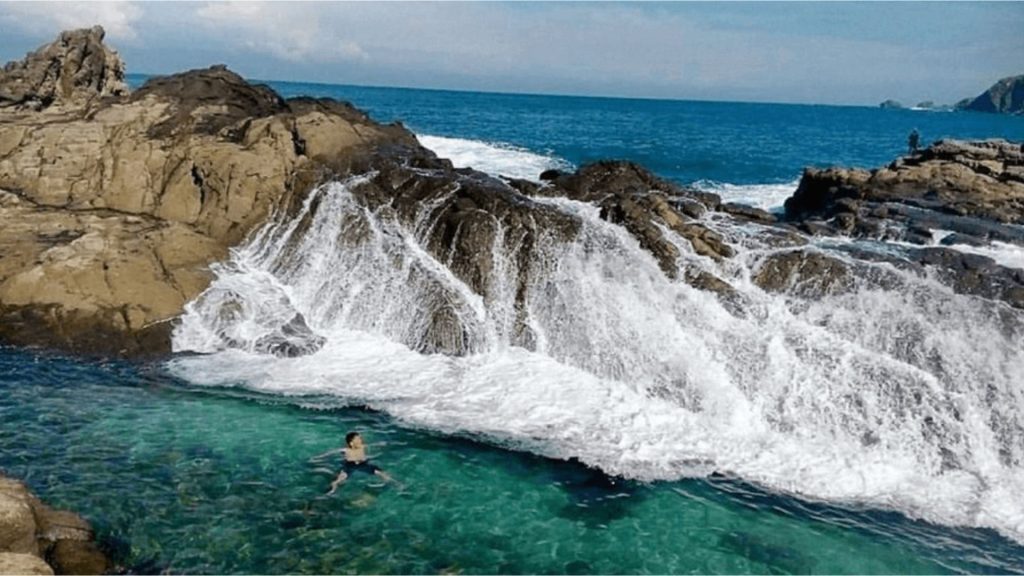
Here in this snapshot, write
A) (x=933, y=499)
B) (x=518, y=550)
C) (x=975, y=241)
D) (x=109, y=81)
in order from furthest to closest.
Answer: (x=109, y=81)
(x=975, y=241)
(x=933, y=499)
(x=518, y=550)

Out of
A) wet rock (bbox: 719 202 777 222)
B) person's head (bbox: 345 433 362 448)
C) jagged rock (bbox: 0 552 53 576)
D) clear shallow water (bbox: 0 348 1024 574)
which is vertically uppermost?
wet rock (bbox: 719 202 777 222)

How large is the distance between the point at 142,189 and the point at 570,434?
17.8 metres

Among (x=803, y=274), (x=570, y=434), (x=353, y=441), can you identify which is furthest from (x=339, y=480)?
(x=803, y=274)

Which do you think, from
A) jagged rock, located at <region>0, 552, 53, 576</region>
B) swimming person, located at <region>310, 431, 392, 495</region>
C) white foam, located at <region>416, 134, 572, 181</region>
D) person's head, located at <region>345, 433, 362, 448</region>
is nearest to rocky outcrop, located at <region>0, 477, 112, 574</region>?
jagged rock, located at <region>0, 552, 53, 576</region>

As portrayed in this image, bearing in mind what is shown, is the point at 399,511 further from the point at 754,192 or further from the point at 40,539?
the point at 754,192

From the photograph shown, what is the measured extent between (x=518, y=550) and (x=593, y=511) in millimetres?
1735

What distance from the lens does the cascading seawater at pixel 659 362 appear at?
1526cm

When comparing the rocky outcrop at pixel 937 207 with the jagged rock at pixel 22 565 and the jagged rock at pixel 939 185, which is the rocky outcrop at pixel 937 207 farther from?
the jagged rock at pixel 22 565

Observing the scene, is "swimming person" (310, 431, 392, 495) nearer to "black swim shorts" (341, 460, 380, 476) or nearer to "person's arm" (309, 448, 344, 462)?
"black swim shorts" (341, 460, 380, 476)

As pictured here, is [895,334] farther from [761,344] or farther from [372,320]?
[372,320]

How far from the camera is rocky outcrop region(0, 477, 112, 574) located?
9484 mm

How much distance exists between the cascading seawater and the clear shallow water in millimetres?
921

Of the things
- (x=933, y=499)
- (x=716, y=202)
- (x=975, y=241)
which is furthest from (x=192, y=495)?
(x=975, y=241)

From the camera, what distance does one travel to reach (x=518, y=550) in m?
12.2
